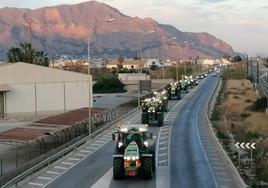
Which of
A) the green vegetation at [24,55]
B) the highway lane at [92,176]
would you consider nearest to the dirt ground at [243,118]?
the highway lane at [92,176]

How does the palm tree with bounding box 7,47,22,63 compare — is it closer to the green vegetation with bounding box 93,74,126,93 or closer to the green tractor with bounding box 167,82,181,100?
the green vegetation with bounding box 93,74,126,93

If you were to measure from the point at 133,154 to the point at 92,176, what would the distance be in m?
4.14

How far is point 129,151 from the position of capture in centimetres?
2497

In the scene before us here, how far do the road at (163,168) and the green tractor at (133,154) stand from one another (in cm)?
55

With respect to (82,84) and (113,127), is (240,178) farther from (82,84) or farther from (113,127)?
(82,84)

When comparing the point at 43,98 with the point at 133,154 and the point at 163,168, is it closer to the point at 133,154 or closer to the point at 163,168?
the point at 163,168

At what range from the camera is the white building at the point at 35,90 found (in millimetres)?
68000

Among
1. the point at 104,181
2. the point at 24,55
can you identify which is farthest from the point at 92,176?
the point at 24,55

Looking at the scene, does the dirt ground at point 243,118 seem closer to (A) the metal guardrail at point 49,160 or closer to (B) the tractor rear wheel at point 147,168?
(A) the metal guardrail at point 49,160

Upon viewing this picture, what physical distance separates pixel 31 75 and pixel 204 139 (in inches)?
1304

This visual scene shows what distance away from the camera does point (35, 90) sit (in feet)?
228

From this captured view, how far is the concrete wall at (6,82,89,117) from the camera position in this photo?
224 feet

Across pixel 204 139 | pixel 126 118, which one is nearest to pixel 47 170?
pixel 204 139

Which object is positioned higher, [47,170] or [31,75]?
[31,75]
